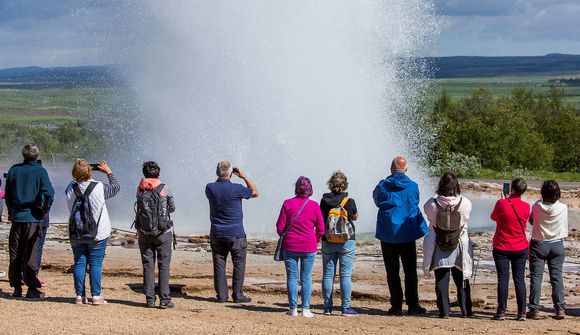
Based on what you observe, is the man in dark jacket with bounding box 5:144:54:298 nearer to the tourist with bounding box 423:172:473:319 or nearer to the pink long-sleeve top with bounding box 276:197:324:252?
the pink long-sleeve top with bounding box 276:197:324:252

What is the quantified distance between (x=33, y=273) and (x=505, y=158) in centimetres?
3030

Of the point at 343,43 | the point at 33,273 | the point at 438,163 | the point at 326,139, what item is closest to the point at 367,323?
the point at 33,273

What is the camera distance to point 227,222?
1059cm

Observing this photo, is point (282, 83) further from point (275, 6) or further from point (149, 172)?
point (149, 172)

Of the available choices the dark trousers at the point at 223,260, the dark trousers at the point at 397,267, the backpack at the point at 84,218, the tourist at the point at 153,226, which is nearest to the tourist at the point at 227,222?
the dark trousers at the point at 223,260

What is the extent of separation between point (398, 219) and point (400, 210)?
9cm

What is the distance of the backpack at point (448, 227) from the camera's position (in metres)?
9.87

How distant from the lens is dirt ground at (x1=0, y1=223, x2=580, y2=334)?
30.2 feet

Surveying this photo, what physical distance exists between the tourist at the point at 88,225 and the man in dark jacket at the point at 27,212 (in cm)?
55

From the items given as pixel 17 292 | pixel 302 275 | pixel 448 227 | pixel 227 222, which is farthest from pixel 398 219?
pixel 17 292

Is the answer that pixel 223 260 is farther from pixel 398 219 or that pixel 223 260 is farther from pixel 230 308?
pixel 398 219

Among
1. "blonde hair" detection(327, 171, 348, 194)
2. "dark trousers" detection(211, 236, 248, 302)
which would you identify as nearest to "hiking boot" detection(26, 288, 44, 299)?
"dark trousers" detection(211, 236, 248, 302)

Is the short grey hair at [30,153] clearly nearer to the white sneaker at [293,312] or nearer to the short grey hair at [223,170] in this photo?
the short grey hair at [223,170]

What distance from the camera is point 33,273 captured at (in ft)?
34.8
